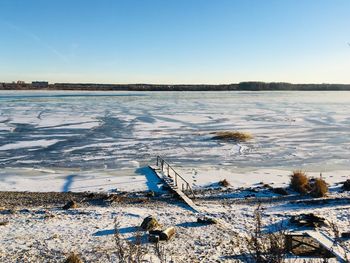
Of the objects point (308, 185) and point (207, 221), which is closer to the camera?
point (207, 221)

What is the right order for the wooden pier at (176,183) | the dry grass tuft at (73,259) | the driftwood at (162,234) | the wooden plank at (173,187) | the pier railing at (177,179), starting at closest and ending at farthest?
the dry grass tuft at (73,259), the driftwood at (162,234), the wooden plank at (173,187), the wooden pier at (176,183), the pier railing at (177,179)

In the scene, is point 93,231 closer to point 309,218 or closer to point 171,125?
point 309,218

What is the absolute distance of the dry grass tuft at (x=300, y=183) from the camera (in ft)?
48.3

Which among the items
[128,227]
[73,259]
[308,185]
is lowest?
[308,185]

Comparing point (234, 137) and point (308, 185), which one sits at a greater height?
point (308, 185)

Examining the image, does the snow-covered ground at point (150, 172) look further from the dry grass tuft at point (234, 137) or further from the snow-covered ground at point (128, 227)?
the dry grass tuft at point (234, 137)

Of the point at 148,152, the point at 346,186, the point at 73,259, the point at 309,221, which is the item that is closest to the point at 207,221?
the point at 309,221

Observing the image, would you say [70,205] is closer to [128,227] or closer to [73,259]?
[128,227]

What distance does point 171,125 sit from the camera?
109ft

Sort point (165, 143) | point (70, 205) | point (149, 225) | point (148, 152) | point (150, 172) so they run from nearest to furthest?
1. point (149, 225)
2. point (70, 205)
3. point (150, 172)
4. point (148, 152)
5. point (165, 143)

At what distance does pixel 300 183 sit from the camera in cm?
1497

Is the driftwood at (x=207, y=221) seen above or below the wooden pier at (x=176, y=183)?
above

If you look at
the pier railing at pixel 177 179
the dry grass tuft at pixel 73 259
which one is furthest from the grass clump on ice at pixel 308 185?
the dry grass tuft at pixel 73 259

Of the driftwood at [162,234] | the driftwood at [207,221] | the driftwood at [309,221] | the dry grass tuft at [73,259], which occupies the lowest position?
the driftwood at [207,221]
